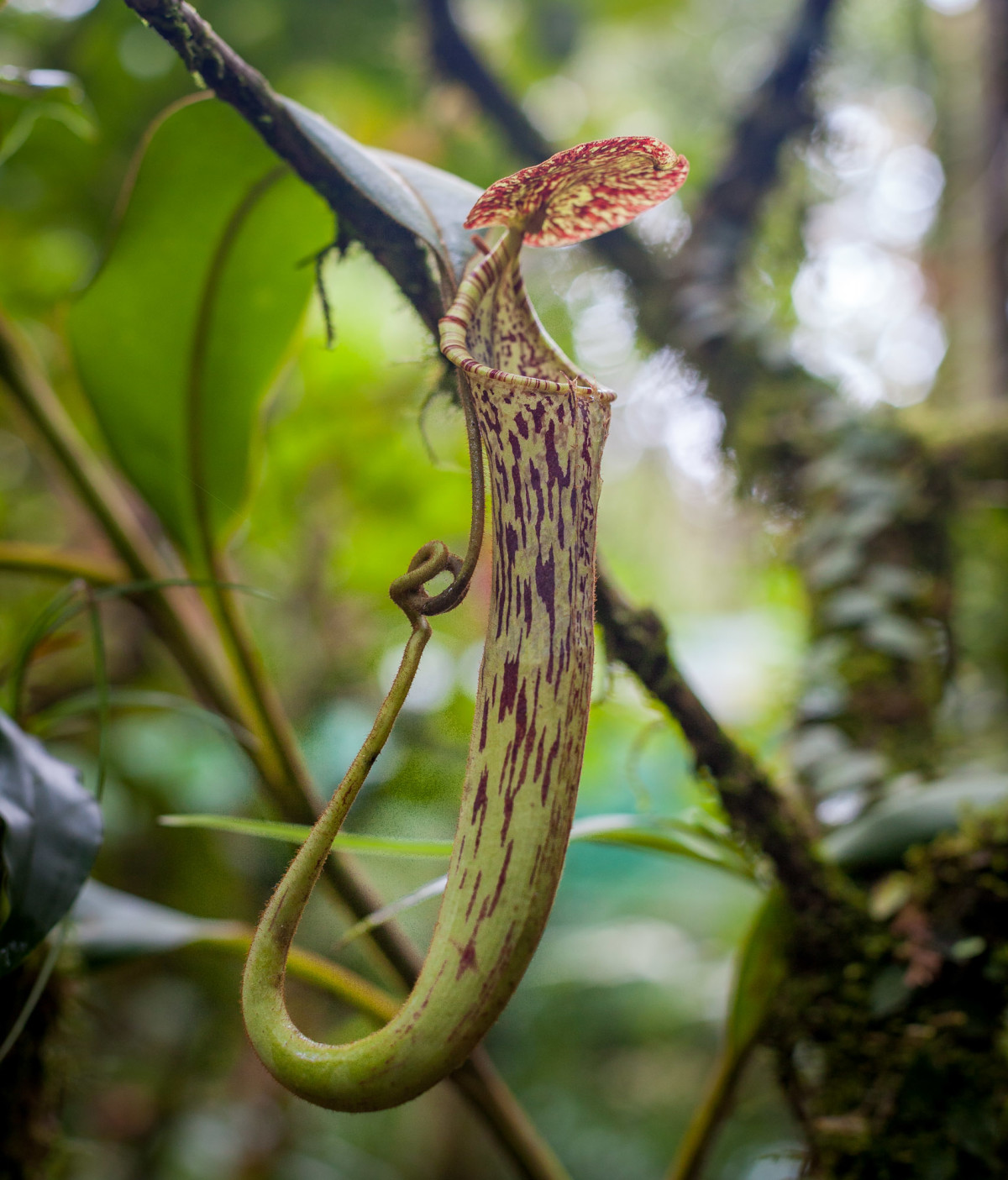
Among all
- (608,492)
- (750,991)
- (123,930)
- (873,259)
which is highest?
(873,259)

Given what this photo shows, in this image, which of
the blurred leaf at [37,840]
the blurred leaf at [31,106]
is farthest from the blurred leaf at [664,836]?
the blurred leaf at [31,106]

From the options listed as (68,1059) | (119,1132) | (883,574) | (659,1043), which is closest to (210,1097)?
(119,1132)

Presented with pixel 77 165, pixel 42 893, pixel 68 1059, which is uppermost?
pixel 77 165

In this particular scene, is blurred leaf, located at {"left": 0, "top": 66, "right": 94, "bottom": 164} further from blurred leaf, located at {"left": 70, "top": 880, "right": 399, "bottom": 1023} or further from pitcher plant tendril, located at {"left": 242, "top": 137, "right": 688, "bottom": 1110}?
blurred leaf, located at {"left": 70, "top": 880, "right": 399, "bottom": 1023}

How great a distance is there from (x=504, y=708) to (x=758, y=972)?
47cm

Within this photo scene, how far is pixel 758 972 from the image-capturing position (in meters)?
0.67

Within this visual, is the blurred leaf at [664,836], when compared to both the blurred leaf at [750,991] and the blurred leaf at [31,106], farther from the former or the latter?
the blurred leaf at [31,106]

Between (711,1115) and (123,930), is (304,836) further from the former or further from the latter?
(711,1115)

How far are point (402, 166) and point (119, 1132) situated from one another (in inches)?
82.4

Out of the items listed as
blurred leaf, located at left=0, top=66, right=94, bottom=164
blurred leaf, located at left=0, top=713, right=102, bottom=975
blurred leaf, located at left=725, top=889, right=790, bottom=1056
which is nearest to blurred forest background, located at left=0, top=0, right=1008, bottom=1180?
blurred leaf, located at left=0, top=66, right=94, bottom=164

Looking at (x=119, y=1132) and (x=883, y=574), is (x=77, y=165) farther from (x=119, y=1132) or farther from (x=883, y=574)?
(x=119, y=1132)

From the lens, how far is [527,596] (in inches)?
14.6

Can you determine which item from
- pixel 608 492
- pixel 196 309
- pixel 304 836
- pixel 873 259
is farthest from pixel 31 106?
pixel 608 492

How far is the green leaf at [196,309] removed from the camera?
1.92 ft
